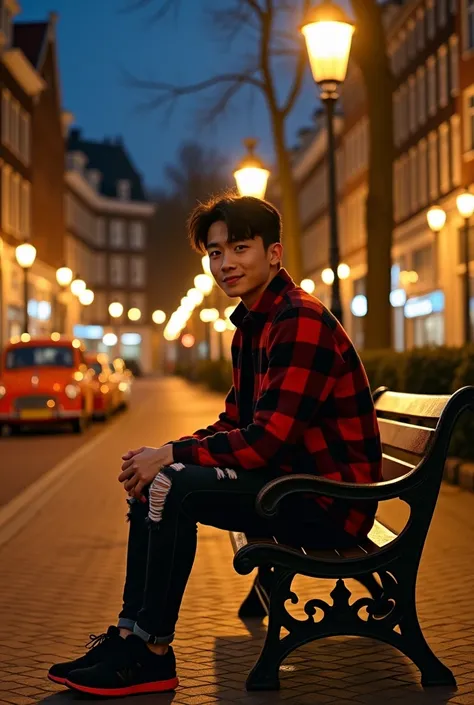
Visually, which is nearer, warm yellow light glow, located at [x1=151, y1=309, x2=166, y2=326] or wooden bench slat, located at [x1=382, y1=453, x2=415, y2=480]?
wooden bench slat, located at [x1=382, y1=453, x2=415, y2=480]

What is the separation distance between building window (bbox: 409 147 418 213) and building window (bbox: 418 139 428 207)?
0.53 m

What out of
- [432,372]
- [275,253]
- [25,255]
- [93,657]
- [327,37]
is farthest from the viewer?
[25,255]

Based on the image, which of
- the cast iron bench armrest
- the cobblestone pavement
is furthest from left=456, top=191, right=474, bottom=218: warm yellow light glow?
the cast iron bench armrest

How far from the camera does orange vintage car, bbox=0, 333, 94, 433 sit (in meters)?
23.9

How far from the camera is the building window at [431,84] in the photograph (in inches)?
1820

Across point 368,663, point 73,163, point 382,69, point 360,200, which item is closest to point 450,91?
point 360,200

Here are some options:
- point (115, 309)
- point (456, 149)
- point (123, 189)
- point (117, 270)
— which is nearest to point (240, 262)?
point (456, 149)

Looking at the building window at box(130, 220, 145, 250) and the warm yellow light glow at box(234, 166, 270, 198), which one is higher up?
the building window at box(130, 220, 145, 250)

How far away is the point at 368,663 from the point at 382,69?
18.0 metres

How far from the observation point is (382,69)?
22.1 meters

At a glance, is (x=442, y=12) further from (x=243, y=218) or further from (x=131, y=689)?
(x=131, y=689)

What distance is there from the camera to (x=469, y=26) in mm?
39281

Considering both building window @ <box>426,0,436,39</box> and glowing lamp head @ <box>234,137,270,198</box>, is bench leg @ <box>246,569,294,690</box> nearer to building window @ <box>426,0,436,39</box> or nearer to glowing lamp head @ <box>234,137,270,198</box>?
glowing lamp head @ <box>234,137,270,198</box>

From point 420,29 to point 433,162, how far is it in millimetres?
5169
